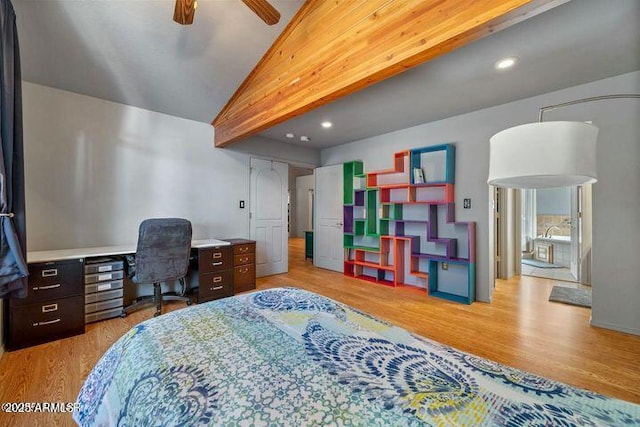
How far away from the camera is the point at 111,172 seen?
3.09 meters

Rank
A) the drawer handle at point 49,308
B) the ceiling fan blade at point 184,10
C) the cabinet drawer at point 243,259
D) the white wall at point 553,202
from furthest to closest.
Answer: the white wall at point 553,202
the cabinet drawer at point 243,259
the drawer handle at point 49,308
the ceiling fan blade at point 184,10

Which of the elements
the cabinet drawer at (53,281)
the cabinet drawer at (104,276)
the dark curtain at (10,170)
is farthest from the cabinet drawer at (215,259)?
the dark curtain at (10,170)

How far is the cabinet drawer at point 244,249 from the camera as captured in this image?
3.63 metres

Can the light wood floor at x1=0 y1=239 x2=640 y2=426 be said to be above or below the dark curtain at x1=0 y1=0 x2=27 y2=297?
below

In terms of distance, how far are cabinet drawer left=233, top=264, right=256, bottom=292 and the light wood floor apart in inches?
29.5

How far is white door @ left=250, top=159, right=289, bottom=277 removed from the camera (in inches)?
177

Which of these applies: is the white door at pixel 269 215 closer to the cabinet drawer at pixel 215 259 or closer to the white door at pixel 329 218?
the white door at pixel 329 218

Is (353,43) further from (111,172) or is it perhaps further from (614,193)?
(111,172)

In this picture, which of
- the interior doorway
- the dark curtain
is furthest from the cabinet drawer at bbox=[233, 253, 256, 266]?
the interior doorway

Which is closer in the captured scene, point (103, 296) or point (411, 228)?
point (103, 296)

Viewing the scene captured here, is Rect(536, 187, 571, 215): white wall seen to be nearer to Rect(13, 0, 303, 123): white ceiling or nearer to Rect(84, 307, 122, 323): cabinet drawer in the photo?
Rect(13, 0, 303, 123): white ceiling

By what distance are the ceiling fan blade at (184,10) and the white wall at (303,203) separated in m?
8.01

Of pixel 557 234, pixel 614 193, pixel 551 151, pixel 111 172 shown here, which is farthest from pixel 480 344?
pixel 557 234

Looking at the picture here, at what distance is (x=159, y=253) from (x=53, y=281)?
32.5 inches
